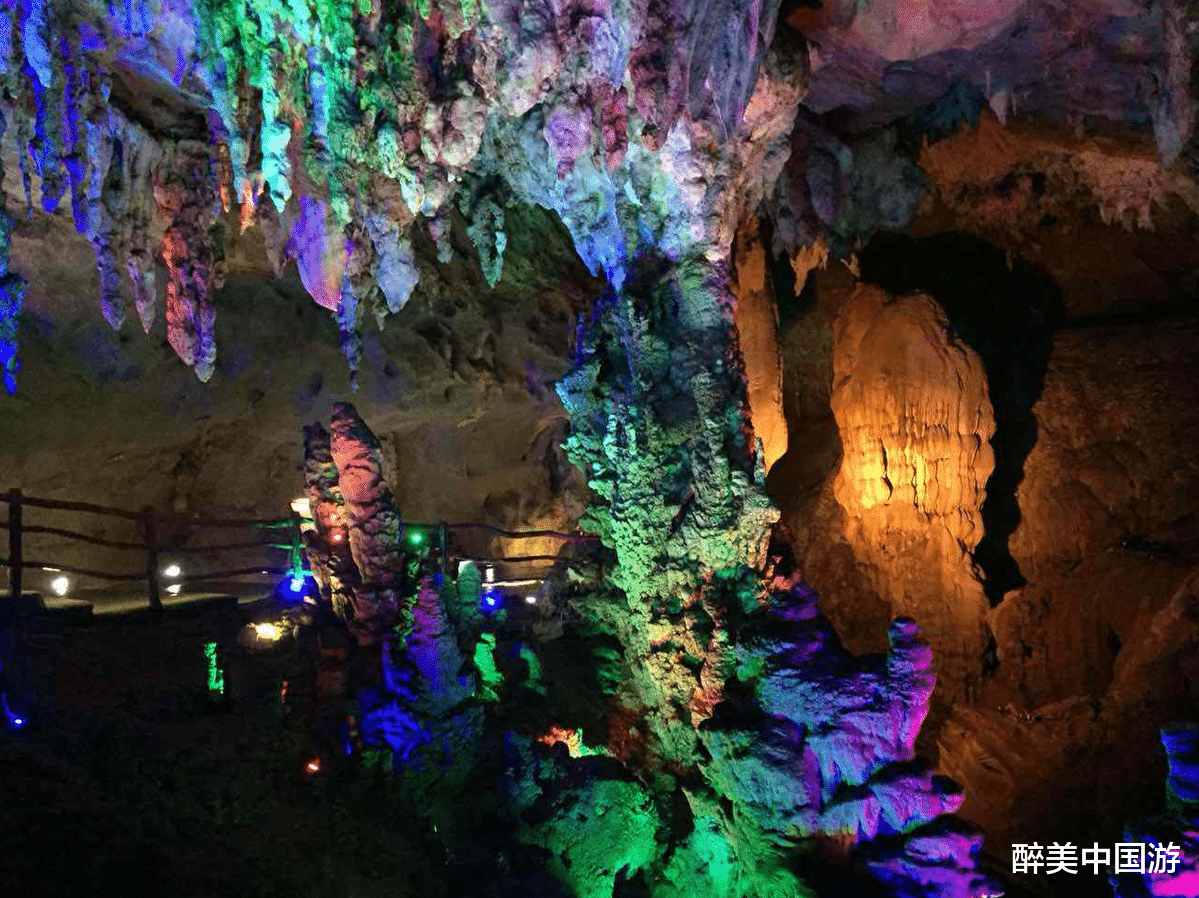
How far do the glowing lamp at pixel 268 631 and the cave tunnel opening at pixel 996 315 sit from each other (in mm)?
6390

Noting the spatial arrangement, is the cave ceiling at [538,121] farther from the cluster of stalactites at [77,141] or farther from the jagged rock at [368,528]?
the jagged rock at [368,528]

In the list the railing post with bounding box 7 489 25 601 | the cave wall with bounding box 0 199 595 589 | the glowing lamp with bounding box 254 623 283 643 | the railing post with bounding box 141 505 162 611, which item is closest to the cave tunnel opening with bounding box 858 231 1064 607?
the cave wall with bounding box 0 199 595 589

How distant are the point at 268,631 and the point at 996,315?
24.5 ft

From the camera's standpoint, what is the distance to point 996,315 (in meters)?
9.98

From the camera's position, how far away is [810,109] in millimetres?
7957

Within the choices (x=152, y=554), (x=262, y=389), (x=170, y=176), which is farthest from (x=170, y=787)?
(x=262, y=389)

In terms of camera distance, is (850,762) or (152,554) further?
(152,554)

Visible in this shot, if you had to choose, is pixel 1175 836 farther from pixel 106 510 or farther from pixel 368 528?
pixel 106 510

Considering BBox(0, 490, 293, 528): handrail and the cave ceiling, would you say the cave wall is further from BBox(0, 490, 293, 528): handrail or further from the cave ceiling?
BBox(0, 490, 293, 528): handrail

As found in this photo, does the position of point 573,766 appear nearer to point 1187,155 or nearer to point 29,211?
point 1187,155

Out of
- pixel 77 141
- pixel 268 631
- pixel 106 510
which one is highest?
pixel 77 141

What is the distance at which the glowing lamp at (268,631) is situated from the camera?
23.6ft

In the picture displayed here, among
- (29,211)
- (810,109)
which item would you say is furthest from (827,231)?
(29,211)

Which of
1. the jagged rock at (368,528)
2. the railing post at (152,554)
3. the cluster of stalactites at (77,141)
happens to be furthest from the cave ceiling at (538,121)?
the railing post at (152,554)
